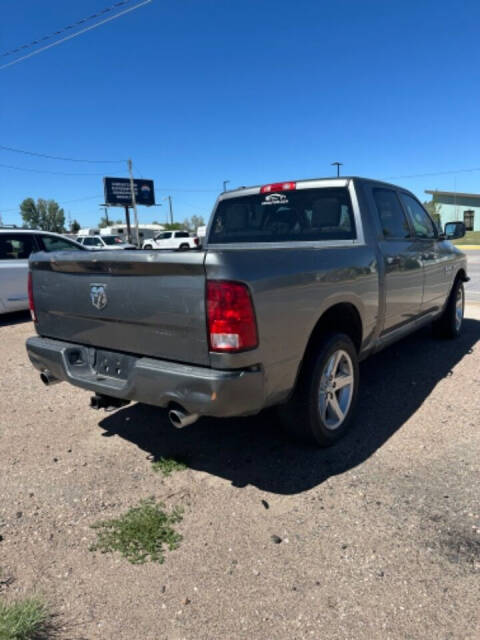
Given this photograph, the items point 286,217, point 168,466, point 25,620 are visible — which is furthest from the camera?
point 286,217

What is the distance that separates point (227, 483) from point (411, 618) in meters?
1.34

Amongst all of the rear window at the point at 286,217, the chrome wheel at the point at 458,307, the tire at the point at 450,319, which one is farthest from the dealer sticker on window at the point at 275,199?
the chrome wheel at the point at 458,307

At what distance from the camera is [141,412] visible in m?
4.12

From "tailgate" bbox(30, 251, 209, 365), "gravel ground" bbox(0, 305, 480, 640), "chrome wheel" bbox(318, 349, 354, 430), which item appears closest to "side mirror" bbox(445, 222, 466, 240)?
"gravel ground" bbox(0, 305, 480, 640)

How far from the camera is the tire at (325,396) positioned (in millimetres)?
3064

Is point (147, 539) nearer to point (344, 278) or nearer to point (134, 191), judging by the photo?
point (344, 278)

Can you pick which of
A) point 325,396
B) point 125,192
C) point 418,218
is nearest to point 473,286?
point 418,218

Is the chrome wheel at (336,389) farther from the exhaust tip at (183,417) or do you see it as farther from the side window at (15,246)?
the side window at (15,246)

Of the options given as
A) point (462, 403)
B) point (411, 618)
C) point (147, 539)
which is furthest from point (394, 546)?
point (462, 403)

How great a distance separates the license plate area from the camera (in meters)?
2.89

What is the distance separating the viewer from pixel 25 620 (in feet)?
6.18

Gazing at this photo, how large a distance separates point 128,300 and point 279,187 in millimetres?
2224

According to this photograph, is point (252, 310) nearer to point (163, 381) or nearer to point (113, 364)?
point (163, 381)

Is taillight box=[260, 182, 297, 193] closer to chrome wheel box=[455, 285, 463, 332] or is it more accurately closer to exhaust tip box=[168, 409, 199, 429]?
exhaust tip box=[168, 409, 199, 429]
